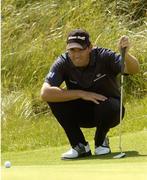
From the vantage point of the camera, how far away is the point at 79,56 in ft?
18.3

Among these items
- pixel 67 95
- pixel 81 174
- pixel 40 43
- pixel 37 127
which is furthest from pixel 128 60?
pixel 40 43

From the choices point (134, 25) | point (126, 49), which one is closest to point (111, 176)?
point (126, 49)

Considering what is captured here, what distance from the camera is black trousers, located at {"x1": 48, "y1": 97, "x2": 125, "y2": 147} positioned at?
18.2 feet

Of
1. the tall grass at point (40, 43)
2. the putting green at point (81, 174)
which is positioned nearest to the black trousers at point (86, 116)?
the putting green at point (81, 174)

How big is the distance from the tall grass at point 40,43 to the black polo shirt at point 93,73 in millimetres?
2269

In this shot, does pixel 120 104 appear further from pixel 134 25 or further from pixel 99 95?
pixel 134 25

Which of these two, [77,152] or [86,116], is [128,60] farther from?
[77,152]

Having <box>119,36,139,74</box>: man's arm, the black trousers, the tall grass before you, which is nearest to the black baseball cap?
<box>119,36,139,74</box>: man's arm

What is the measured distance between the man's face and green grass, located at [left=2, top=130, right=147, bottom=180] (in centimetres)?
76

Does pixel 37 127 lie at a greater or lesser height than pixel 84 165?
greater

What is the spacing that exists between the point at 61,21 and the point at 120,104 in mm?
5422

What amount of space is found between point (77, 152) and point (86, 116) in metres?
0.33

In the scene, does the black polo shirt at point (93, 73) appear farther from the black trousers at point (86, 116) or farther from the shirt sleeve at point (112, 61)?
the black trousers at point (86, 116)

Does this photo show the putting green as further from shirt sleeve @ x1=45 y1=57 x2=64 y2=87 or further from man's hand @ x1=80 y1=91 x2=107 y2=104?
shirt sleeve @ x1=45 y1=57 x2=64 y2=87
